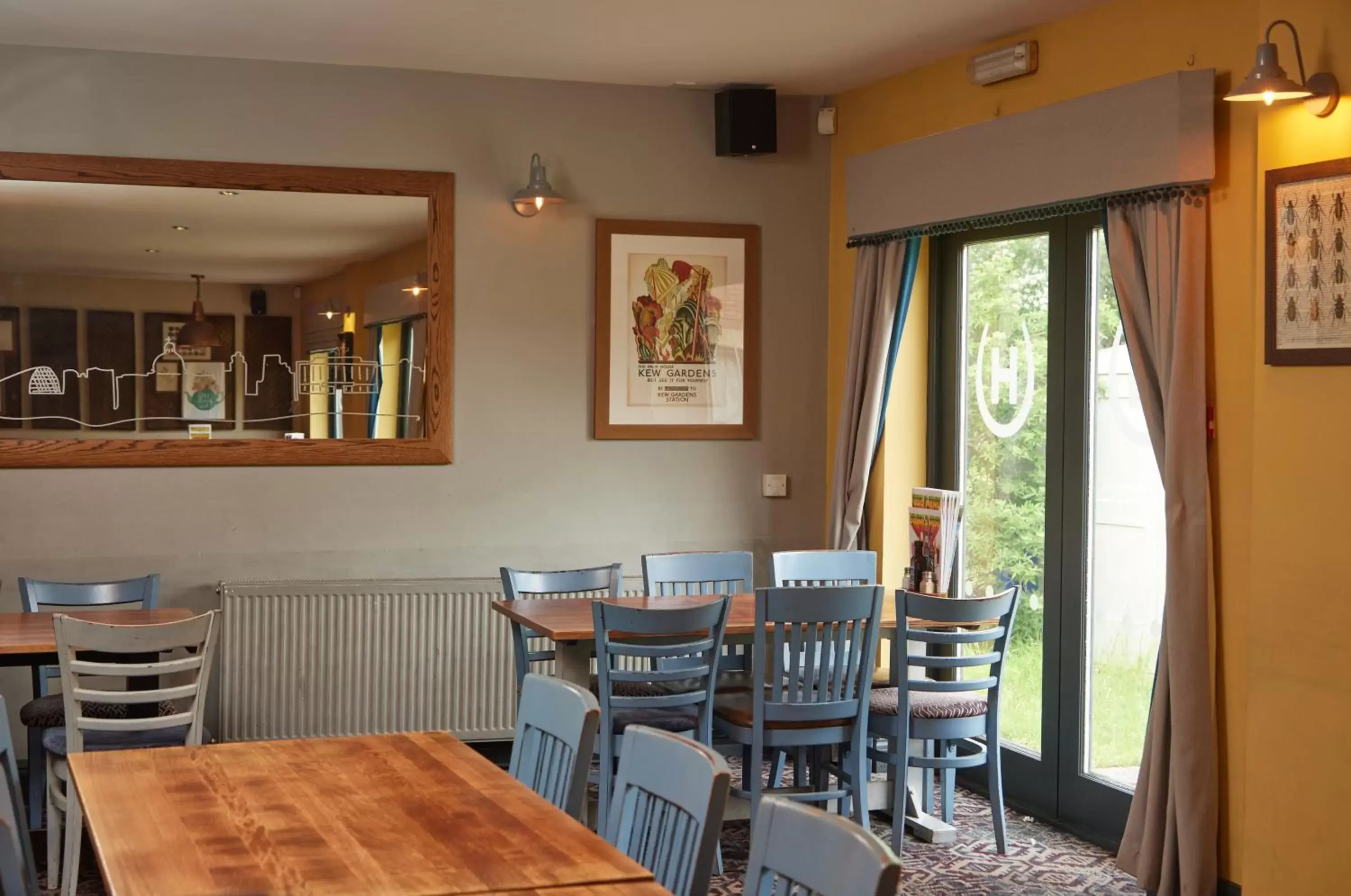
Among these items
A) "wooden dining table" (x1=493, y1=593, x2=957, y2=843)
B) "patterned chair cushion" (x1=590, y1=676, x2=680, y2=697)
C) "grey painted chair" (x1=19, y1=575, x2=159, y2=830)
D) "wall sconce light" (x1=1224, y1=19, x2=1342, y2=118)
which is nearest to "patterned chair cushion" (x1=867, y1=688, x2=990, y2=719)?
"wooden dining table" (x1=493, y1=593, x2=957, y2=843)

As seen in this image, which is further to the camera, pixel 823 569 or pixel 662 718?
pixel 823 569

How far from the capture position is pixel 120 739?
14.6ft

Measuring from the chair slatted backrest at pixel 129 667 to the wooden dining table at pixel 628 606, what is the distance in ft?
3.44

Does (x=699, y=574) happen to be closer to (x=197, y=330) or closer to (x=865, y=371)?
(x=865, y=371)

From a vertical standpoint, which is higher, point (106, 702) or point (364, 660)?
point (106, 702)

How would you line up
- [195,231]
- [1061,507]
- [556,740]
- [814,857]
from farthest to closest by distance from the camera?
[195,231] < [1061,507] < [556,740] < [814,857]

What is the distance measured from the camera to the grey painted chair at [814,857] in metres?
1.79

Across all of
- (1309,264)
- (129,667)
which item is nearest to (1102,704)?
(1309,264)

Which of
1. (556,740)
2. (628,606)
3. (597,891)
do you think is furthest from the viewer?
(628,606)

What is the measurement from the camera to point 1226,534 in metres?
4.38

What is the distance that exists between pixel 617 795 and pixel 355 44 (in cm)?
385

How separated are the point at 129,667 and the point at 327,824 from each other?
6.59ft

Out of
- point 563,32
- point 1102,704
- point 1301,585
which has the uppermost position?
point 563,32

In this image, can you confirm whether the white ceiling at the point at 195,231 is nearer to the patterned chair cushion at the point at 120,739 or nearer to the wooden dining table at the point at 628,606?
the wooden dining table at the point at 628,606
